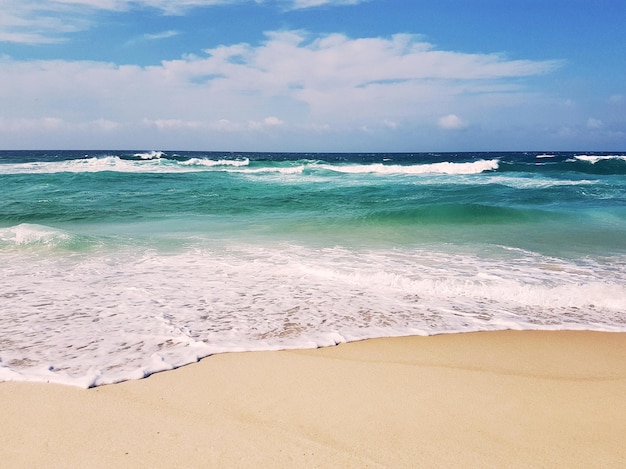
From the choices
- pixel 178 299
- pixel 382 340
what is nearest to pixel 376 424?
pixel 382 340

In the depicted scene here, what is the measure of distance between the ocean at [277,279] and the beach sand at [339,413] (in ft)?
1.23

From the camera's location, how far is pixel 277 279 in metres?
6.71

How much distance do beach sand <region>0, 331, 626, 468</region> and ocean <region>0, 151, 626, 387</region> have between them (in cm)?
37

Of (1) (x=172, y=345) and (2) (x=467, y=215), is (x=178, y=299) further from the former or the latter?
(2) (x=467, y=215)

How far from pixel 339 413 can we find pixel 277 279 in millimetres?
3689

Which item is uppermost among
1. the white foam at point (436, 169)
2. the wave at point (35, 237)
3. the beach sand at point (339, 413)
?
the white foam at point (436, 169)

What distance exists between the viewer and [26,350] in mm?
4102

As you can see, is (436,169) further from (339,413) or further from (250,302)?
(339,413)

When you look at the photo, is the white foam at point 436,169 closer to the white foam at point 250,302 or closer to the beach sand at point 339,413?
the white foam at point 250,302

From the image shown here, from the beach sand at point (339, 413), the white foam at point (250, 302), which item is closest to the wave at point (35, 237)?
the white foam at point (250, 302)

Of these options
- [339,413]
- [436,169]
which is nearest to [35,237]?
[339,413]

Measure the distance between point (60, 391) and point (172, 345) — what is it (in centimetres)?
105

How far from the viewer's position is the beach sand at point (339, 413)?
8.75 feet

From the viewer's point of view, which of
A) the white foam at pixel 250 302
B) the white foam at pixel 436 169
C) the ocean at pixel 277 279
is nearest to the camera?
the white foam at pixel 250 302
